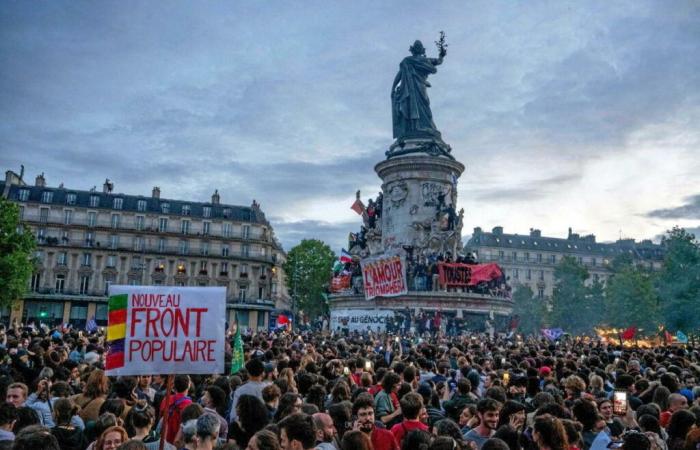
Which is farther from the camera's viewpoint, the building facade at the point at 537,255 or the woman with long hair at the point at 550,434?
the building facade at the point at 537,255

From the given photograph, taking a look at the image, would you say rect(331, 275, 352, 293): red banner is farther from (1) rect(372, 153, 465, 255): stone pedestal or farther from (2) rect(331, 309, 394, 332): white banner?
(1) rect(372, 153, 465, 255): stone pedestal

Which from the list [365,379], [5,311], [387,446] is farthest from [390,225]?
[5,311]

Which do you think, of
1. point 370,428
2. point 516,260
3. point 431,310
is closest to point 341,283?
point 431,310

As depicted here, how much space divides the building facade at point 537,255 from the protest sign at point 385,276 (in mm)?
69251

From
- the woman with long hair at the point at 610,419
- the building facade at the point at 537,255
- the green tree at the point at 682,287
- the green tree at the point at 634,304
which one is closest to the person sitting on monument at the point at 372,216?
the green tree at the point at 682,287

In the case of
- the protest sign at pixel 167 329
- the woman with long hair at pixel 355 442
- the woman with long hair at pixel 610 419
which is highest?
the protest sign at pixel 167 329

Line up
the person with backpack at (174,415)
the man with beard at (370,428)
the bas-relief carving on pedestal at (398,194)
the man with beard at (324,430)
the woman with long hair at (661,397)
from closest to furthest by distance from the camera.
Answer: the man with beard at (324,430), the man with beard at (370,428), the person with backpack at (174,415), the woman with long hair at (661,397), the bas-relief carving on pedestal at (398,194)

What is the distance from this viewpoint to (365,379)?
11.0 m

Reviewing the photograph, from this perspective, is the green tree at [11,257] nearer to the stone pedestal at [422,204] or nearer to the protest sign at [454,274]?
the stone pedestal at [422,204]

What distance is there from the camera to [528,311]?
3696 inches

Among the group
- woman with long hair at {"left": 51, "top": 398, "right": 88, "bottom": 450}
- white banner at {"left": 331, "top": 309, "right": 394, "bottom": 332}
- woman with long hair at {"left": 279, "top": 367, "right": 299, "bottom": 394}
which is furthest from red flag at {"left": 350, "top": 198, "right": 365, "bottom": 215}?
woman with long hair at {"left": 51, "top": 398, "right": 88, "bottom": 450}

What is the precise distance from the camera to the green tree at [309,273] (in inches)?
3942

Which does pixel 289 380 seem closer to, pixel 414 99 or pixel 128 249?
pixel 414 99

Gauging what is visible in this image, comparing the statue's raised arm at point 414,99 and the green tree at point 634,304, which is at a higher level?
the statue's raised arm at point 414,99
